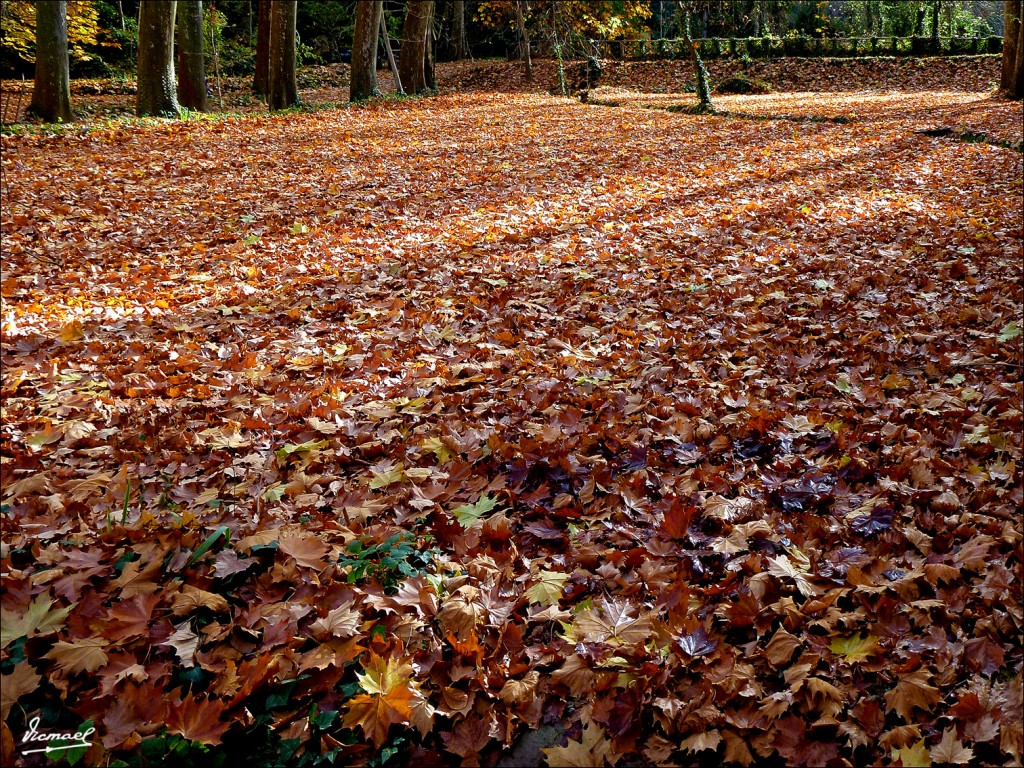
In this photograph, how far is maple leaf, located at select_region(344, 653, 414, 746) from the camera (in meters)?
2.22

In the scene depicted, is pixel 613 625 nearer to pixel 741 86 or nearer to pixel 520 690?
pixel 520 690

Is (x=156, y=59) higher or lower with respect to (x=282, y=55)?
lower

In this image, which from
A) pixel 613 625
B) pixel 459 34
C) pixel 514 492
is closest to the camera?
pixel 613 625

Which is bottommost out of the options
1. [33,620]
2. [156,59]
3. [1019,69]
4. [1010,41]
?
[33,620]

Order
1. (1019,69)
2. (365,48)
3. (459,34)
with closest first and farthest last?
(1019,69) → (365,48) → (459,34)

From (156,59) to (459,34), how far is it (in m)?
24.9

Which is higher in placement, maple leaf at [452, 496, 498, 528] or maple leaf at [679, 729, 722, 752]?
maple leaf at [452, 496, 498, 528]

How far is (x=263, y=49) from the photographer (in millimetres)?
21156

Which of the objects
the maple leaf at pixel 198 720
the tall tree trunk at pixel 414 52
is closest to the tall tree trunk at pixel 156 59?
the tall tree trunk at pixel 414 52

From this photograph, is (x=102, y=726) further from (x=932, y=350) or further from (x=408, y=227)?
(x=408, y=227)

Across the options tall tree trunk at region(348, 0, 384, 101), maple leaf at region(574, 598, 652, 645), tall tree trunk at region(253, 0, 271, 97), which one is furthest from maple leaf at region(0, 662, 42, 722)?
tall tree trunk at region(253, 0, 271, 97)

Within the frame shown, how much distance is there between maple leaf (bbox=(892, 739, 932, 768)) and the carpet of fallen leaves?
11 millimetres

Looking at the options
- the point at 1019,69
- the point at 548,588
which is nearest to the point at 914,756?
the point at 548,588

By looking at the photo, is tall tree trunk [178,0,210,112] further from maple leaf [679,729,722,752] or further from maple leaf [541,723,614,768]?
maple leaf [679,729,722,752]
